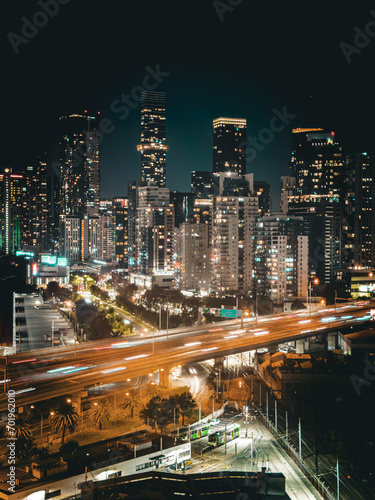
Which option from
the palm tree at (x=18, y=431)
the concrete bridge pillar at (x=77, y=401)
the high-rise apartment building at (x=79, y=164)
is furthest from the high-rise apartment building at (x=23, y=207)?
the palm tree at (x=18, y=431)

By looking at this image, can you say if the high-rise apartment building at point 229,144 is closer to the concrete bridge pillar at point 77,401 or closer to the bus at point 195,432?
the concrete bridge pillar at point 77,401

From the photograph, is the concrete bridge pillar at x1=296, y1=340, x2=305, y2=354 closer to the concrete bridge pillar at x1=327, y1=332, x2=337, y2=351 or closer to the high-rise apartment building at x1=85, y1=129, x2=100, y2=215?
the concrete bridge pillar at x1=327, y1=332, x2=337, y2=351

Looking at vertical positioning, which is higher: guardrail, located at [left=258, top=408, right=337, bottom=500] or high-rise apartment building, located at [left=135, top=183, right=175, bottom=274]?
high-rise apartment building, located at [left=135, top=183, right=175, bottom=274]

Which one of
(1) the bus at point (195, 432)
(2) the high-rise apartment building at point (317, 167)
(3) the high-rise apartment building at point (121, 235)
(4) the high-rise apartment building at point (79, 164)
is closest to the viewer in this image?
(1) the bus at point (195, 432)

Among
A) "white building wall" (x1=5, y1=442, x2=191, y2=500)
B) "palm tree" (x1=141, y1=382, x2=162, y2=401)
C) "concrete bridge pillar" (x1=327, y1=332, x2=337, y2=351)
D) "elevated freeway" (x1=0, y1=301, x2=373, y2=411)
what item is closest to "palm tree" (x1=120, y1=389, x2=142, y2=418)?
"palm tree" (x1=141, y1=382, x2=162, y2=401)

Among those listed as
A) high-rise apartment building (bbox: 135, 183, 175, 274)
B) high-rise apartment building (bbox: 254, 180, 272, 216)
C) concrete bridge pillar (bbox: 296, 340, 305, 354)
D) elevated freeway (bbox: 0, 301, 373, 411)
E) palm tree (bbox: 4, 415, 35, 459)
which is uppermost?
high-rise apartment building (bbox: 254, 180, 272, 216)

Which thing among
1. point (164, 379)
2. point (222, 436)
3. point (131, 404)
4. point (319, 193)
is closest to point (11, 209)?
point (319, 193)
